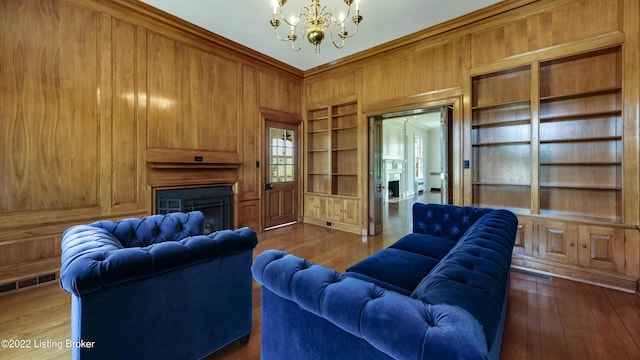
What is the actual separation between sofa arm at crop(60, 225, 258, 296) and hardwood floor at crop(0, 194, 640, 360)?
2.53 ft

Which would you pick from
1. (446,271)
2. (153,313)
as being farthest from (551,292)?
(153,313)

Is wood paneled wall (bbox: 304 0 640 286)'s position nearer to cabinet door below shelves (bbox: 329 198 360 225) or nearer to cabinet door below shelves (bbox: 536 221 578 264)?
cabinet door below shelves (bbox: 329 198 360 225)

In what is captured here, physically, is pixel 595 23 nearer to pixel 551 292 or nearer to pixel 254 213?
pixel 551 292

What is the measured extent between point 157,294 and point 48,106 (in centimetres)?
300

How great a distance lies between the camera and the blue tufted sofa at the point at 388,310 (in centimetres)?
71

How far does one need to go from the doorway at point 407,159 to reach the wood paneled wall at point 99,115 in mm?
2552

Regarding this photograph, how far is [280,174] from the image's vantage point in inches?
221

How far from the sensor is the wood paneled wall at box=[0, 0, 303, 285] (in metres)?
2.78

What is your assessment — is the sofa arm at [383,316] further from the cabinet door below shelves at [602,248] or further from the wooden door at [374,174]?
the wooden door at [374,174]

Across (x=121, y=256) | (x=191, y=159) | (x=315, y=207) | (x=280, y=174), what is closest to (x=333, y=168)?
(x=315, y=207)

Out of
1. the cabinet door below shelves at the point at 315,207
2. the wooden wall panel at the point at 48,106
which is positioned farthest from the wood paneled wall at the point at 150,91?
the cabinet door below shelves at the point at 315,207

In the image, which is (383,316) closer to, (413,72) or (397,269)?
(397,269)

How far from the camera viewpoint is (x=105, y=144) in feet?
10.9

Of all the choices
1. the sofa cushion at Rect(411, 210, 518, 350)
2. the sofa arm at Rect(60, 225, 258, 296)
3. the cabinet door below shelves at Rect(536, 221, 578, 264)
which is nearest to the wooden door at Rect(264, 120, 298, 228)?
the sofa arm at Rect(60, 225, 258, 296)
